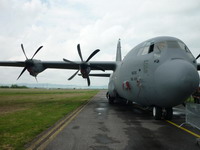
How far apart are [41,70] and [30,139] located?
52.4 ft

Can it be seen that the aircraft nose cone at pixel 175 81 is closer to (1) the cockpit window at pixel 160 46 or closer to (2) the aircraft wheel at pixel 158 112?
(1) the cockpit window at pixel 160 46

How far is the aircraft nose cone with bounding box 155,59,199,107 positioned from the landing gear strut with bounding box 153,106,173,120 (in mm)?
1418

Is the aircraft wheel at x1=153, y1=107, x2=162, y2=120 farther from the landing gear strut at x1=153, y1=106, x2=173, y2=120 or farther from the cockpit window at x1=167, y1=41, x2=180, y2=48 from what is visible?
the cockpit window at x1=167, y1=41, x2=180, y2=48

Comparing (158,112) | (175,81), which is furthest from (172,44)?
(158,112)

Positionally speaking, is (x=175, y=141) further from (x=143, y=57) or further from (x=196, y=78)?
(x=143, y=57)

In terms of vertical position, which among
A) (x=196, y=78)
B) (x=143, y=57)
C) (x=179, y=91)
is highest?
(x=143, y=57)

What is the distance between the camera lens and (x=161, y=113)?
937cm

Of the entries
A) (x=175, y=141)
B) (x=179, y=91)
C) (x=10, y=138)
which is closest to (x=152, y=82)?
(x=179, y=91)

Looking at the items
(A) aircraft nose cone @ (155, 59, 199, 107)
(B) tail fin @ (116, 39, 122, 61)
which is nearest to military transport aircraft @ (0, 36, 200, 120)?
(A) aircraft nose cone @ (155, 59, 199, 107)

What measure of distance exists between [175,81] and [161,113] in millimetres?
2911

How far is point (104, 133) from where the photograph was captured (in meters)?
6.72

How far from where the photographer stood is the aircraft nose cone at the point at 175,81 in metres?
7.05

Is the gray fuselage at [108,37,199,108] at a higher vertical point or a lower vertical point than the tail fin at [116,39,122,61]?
lower

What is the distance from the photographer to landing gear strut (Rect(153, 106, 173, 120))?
9.27m
